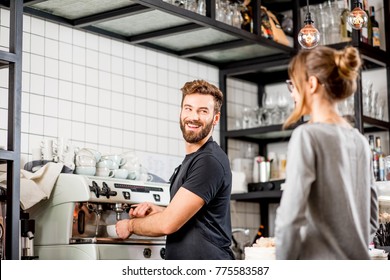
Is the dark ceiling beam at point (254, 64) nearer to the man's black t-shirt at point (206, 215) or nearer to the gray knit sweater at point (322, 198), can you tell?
the man's black t-shirt at point (206, 215)

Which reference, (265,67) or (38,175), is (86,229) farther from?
(265,67)

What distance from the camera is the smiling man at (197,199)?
294 centimetres

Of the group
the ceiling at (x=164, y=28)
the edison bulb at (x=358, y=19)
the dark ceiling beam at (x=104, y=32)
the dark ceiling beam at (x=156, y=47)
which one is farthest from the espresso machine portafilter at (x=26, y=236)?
the edison bulb at (x=358, y=19)

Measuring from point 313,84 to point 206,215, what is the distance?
1.25 meters

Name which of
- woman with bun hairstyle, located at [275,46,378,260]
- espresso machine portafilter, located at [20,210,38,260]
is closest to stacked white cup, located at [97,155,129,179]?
espresso machine portafilter, located at [20,210,38,260]

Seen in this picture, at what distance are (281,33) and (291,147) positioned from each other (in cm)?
348

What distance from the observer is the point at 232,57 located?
5328 millimetres

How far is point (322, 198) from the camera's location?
1.81 meters

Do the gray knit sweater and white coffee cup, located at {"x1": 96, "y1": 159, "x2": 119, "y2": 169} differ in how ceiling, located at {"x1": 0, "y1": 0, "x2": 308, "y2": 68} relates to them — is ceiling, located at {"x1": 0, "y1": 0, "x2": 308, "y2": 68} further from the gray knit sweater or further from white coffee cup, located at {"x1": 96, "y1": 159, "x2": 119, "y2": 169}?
the gray knit sweater

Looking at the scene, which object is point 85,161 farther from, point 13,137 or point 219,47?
point 219,47

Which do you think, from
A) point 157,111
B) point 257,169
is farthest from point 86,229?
point 257,169

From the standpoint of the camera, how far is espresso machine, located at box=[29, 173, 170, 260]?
11.9 feet

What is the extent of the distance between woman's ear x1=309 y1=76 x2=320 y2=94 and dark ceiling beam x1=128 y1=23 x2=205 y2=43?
2.70 metres
